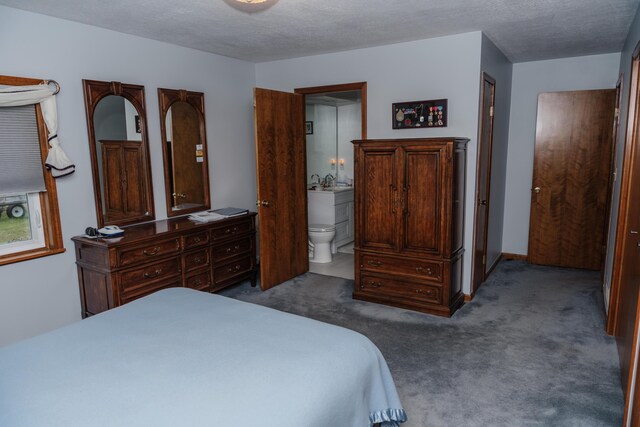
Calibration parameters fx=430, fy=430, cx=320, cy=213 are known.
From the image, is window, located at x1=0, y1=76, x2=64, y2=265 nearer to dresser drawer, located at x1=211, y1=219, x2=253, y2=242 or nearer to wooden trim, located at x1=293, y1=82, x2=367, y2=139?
dresser drawer, located at x1=211, y1=219, x2=253, y2=242

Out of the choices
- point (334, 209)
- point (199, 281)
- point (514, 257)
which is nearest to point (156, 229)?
point (199, 281)

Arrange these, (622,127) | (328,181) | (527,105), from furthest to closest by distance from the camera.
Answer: (328,181)
(527,105)
(622,127)

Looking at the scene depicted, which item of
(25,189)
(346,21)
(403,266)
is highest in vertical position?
(346,21)

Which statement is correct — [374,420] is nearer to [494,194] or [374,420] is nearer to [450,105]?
[450,105]

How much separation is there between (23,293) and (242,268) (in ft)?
6.19

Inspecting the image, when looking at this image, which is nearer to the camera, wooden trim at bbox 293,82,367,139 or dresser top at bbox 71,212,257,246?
dresser top at bbox 71,212,257,246

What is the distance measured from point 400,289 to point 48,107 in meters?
3.20

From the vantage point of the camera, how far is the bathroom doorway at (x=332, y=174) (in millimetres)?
5590

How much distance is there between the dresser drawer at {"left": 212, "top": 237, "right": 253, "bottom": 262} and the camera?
4093mm

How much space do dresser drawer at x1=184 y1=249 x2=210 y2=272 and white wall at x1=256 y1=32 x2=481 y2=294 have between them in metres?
2.06

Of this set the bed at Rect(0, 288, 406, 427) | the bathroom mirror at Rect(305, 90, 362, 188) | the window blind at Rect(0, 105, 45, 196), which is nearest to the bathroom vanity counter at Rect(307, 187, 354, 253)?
the bathroom mirror at Rect(305, 90, 362, 188)

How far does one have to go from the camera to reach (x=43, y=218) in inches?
127

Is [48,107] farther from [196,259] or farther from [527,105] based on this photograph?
[527,105]

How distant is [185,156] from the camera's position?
169 inches
